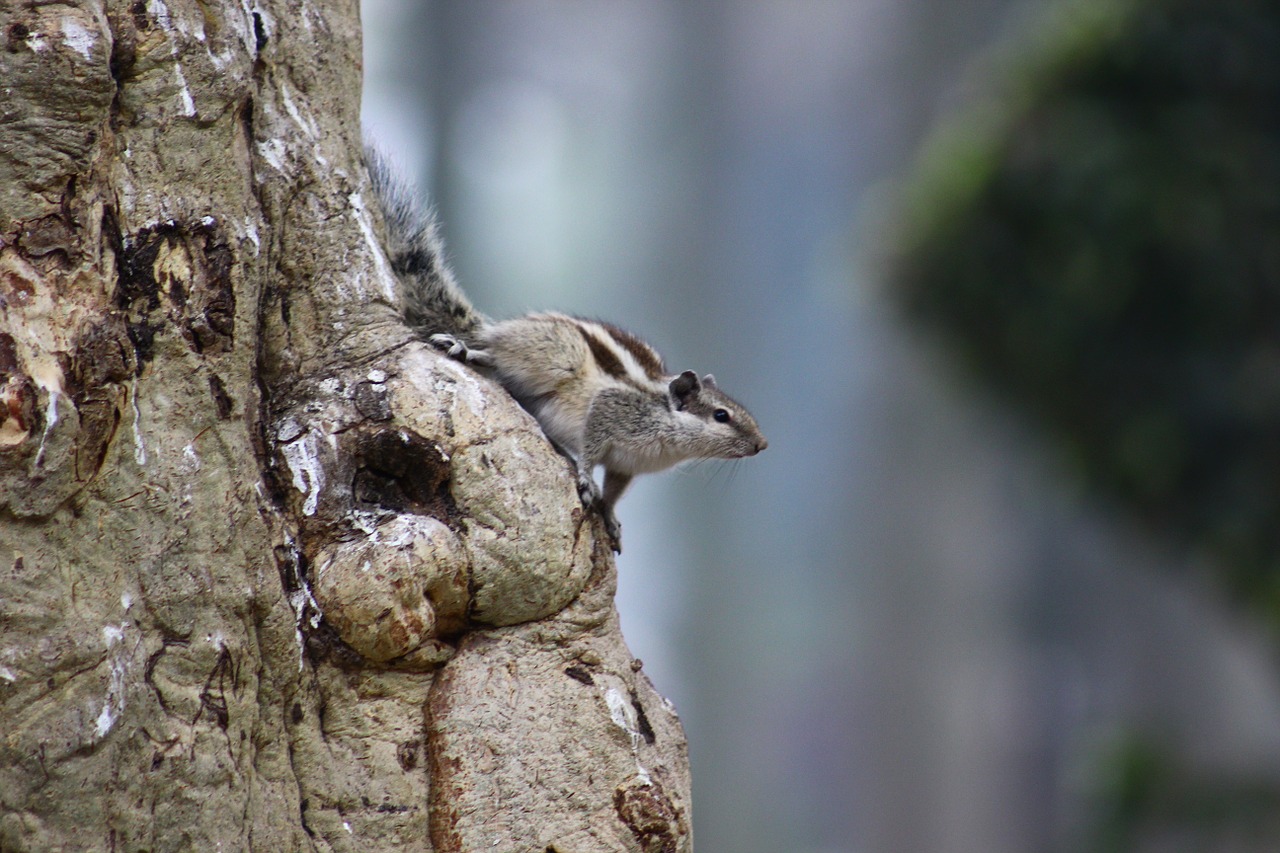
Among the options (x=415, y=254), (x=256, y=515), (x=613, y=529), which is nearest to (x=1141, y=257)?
(x=613, y=529)

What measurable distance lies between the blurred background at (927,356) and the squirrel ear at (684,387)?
1.63 feet

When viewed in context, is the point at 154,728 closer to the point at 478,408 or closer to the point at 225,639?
the point at 225,639

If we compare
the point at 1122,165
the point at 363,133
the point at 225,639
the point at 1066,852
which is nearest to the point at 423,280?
the point at 363,133

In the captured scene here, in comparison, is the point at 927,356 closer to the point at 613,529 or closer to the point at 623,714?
the point at 613,529

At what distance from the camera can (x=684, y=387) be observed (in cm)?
384

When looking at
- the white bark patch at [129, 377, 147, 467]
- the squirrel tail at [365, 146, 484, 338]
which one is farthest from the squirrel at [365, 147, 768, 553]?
the white bark patch at [129, 377, 147, 467]

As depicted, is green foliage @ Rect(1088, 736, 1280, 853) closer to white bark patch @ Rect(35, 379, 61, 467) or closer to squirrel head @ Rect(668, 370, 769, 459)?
squirrel head @ Rect(668, 370, 769, 459)

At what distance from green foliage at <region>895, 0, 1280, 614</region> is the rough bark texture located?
4.46m

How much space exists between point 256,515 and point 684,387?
1648mm

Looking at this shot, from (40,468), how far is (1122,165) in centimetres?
541

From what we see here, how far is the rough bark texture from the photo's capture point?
2.17 m

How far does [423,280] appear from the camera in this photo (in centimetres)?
316

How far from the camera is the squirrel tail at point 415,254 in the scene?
310 centimetres

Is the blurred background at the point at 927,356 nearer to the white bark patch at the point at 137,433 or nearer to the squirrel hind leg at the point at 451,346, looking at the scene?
the squirrel hind leg at the point at 451,346
